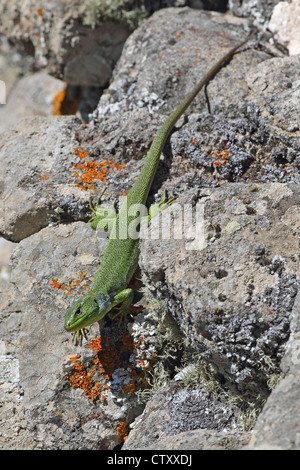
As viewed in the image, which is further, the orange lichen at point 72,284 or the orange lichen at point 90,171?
the orange lichen at point 90,171

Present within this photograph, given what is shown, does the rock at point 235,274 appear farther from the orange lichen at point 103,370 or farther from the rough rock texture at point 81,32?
the rough rock texture at point 81,32

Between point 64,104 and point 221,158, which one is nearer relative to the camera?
point 221,158

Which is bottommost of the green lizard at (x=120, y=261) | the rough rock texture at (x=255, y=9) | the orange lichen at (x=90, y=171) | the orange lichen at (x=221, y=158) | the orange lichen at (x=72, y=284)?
the orange lichen at (x=72, y=284)

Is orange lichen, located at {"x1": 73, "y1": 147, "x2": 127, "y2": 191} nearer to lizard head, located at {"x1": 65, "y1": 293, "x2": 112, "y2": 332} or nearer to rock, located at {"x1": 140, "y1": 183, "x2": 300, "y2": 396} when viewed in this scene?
rock, located at {"x1": 140, "y1": 183, "x2": 300, "y2": 396}

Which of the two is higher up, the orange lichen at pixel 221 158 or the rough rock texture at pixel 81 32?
the rough rock texture at pixel 81 32

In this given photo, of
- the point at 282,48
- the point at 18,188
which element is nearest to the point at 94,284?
the point at 18,188

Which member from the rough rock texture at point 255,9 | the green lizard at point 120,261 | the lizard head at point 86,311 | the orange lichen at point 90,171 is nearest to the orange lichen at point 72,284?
the green lizard at point 120,261

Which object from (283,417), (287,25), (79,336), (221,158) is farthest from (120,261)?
(287,25)

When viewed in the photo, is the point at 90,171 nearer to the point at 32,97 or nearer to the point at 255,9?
the point at 255,9
